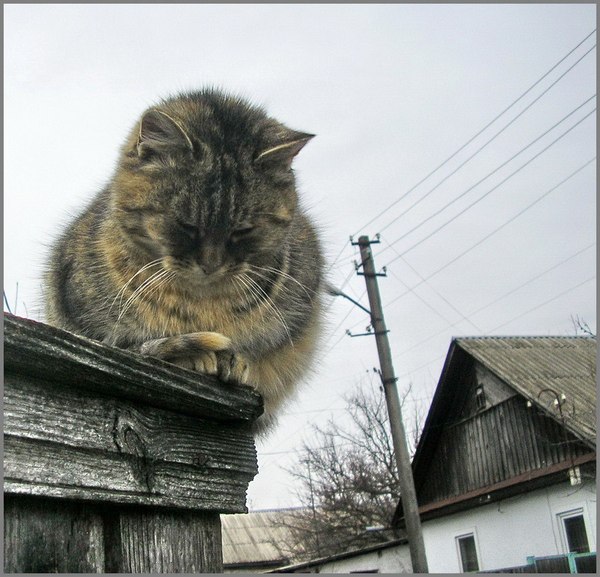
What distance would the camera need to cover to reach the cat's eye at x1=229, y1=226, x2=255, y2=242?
239 centimetres

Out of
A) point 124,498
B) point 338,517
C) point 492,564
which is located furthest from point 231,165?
point 338,517

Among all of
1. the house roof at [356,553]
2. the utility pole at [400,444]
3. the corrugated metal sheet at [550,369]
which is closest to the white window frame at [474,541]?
the house roof at [356,553]

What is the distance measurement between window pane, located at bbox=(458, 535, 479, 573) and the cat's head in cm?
1666

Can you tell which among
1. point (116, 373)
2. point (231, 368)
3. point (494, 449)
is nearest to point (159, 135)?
point (231, 368)

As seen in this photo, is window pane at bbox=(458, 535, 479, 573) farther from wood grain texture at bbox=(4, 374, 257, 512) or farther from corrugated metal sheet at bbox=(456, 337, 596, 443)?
wood grain texture at bbox=(4, 374, 257, 512)

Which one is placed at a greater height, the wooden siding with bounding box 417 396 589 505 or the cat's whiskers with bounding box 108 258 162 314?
the wooden siding with bounding box 417 396 589 505

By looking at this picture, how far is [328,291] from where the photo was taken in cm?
319

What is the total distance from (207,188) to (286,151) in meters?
0.50

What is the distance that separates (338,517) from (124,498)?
84.4ft

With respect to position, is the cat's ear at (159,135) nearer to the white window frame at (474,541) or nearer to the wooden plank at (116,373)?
the wooden plank at (116,373)

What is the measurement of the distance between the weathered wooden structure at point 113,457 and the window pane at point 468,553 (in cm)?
1733

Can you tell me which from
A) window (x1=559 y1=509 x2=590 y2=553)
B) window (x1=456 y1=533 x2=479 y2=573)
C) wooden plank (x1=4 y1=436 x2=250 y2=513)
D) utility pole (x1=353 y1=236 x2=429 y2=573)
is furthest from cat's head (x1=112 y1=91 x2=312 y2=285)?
window (x1=456 y1=533 x2=479 y2=573)

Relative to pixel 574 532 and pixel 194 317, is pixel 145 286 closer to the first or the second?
pixel 194 317

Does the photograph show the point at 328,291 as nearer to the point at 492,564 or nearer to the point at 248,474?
the point at 248,474
